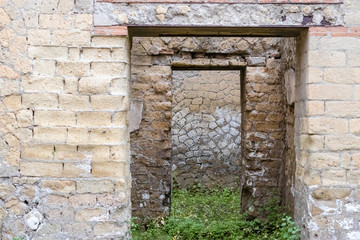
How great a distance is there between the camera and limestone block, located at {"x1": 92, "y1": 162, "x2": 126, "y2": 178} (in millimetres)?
3752

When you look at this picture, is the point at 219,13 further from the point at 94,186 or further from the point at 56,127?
the point at 94,186

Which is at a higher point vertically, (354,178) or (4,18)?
(4,18)

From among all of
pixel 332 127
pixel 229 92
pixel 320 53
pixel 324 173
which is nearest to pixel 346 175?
pixel 324 173

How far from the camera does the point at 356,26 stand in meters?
3.77

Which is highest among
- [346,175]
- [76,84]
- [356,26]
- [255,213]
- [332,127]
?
[356,26]

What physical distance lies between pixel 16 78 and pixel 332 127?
9.32 ft

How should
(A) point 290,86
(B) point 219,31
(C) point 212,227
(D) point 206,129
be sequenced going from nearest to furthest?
(B) point 219,31
(A) point 290,86
(C) point 212,227
(D) point 206,129

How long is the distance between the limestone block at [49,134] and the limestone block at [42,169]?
0.21m

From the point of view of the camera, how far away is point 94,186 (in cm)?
375

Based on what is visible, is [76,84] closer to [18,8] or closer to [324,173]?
[18,8]

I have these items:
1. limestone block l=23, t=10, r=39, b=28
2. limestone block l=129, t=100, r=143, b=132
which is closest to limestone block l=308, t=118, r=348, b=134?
limestone block l=23, t=10, r=39, b=28

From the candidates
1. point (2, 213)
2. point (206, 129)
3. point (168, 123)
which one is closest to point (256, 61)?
point (168, 123)

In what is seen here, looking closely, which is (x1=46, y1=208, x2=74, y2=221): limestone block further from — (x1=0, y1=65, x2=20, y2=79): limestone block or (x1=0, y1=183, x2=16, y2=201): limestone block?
(x1=0, y1=65, x2=20, y2=79): limestone block

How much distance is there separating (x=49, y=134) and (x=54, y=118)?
0.15 meters
